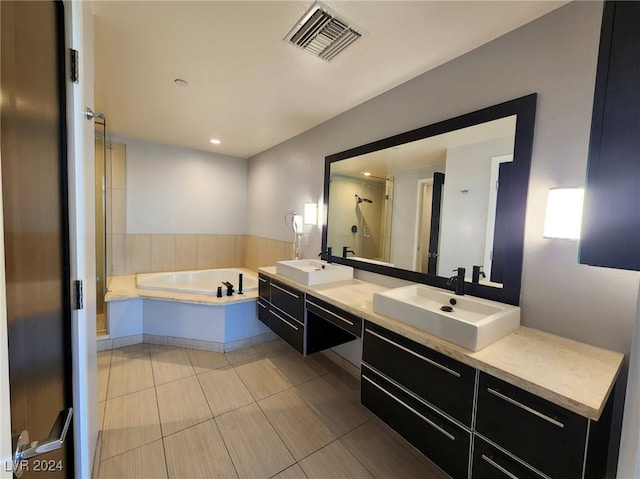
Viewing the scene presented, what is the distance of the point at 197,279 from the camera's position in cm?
407

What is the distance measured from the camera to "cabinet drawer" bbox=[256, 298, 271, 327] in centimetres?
274

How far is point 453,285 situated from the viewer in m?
1.71

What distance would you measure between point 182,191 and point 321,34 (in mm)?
3309

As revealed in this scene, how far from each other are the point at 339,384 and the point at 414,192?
173cm

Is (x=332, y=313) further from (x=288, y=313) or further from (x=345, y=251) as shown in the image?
(x=345, y=251)

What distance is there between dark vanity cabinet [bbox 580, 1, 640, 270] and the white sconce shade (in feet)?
7.58

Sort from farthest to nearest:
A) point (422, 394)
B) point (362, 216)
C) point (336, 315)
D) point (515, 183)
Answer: point (362, 216) → point (336, 315) → point (515, 183) → point (422, 394)

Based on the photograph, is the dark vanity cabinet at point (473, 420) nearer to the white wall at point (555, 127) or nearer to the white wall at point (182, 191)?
the white wall at point (555, 127)

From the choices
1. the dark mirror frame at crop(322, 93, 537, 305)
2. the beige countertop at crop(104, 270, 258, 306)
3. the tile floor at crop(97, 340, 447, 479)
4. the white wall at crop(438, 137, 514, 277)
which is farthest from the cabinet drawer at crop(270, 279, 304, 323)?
the dark mirror frame at crop(322, 93, 537, 305)


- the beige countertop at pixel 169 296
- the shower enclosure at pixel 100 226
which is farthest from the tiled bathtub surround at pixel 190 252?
the shower enclosure at pixel 100 226

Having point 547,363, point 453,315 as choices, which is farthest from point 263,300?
point 547,363

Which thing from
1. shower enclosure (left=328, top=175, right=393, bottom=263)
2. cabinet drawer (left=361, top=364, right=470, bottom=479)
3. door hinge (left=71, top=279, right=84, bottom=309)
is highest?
shower enclosure (left=328, top=175, right=393, bottom=263)

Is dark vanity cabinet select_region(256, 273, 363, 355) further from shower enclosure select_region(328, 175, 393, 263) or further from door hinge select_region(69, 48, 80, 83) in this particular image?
door hinge select_region(69, 48, 80, 83)

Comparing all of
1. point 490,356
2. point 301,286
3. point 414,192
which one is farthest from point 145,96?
point 490,356
